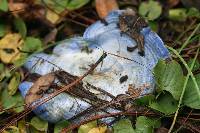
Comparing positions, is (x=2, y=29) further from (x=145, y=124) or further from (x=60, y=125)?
(x=145, y=124)

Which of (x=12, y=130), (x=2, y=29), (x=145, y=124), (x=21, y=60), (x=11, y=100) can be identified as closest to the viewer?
(x=145, y=124)

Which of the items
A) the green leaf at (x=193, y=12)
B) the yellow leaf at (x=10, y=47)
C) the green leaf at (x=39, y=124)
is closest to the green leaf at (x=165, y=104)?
the green leaf at (x=39, y=124)

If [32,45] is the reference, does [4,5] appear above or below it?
above

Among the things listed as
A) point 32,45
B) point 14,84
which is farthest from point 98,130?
point 32,45

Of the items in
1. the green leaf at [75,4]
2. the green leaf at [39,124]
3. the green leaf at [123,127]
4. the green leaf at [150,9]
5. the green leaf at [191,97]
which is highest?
the green leaf at [75,4]

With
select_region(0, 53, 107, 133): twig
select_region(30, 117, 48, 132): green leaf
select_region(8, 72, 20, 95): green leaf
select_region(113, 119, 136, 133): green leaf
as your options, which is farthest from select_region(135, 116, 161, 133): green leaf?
select_region(8, 72, 20, 95): green leaf

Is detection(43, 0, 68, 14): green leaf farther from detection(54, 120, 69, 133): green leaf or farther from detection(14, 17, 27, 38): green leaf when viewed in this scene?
detection(54, 120, 69, 133): green leaf

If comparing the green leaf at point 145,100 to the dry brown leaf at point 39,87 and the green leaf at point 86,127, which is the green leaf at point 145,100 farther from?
the dry brown leaf at point 39,87
